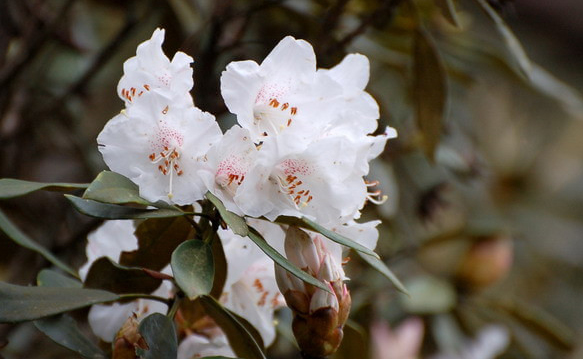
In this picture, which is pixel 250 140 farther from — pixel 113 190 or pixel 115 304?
pixel 115 304

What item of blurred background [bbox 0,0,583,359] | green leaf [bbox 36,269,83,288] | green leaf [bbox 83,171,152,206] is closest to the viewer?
green leaf [bbox 83,171,152,206]

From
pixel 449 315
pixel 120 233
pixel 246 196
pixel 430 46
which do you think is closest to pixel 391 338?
pixel 449 315

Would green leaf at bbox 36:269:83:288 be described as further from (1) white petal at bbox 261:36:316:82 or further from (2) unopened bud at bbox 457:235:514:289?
(2) unopened bud at bbox 457:235:514:289

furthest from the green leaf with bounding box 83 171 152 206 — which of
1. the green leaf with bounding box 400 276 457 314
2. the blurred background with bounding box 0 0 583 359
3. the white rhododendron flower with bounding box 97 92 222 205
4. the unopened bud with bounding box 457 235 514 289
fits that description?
the unopened bud with bounding box 457 235 514 289

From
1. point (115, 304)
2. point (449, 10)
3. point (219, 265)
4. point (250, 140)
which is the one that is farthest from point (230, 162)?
point (449, 10)

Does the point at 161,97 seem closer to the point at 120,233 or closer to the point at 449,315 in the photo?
the point at 120,233

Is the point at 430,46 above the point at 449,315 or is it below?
above
